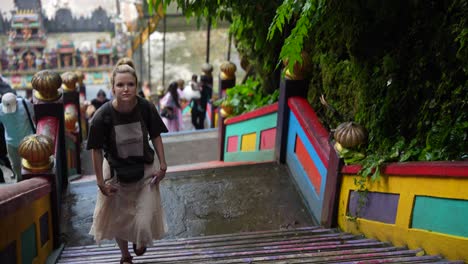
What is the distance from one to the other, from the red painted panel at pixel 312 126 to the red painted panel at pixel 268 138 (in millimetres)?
714

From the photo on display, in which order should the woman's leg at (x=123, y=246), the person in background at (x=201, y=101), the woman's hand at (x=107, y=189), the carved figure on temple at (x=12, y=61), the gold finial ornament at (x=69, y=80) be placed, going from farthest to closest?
1. the carved figure on temple at (x=12, y=61)
2. the person in background at (x=201, y=101)
3. the gold finial ornament at (x=69, y=80)
4. the woman's leg at (x=123, y=246)
5. the woman's hand at (x=107, y=189)

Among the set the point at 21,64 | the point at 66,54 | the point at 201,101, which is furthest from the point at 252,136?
the point at 21,64

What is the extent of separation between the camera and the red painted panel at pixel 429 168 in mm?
3113

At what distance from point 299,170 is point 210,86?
6436mm

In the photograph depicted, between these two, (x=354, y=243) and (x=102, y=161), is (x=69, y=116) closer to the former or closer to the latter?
(x=102, y=161)

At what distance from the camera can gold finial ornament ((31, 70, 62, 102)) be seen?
17.7 ft

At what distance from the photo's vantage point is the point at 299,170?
567 centimetres

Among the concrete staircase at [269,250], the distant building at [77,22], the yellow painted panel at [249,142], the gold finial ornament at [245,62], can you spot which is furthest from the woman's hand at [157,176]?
the distant building at [77,22]

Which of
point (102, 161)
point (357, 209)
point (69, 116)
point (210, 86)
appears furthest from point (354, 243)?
point (210, 86)

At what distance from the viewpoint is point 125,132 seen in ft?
11.1

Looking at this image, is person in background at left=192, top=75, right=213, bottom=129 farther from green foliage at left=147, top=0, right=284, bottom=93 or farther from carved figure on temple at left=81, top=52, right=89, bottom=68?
carved figure on temple at left=81, top=52, right=89, bottom=68

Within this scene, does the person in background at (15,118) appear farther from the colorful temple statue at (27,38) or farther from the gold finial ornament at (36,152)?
the colorful temple statue at (27,38)

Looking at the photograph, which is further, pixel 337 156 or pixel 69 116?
pixel 69 116

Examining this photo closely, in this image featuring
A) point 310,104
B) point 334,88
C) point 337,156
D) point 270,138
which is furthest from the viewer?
point 270,138
